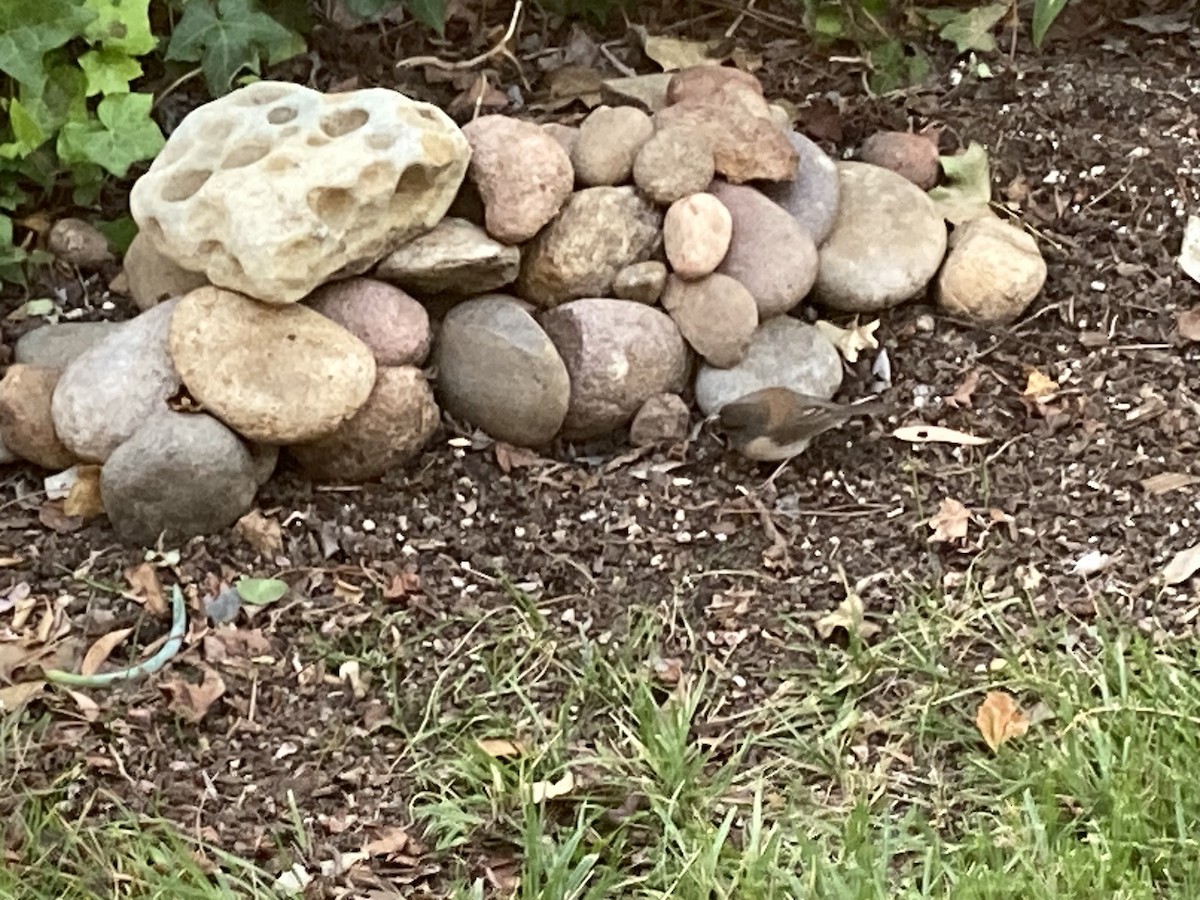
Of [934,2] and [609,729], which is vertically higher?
[934,2]

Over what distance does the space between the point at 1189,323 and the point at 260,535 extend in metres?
1.51

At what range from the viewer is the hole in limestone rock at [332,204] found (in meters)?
2.13

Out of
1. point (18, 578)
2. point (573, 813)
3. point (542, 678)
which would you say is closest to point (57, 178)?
point (18, 578)

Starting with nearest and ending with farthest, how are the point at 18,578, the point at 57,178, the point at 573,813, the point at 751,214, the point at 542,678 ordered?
1. the point at 573,813
2. the point at 542,678
3. the point at 18,578
4. the point at 751,214
5. the point at 57,178

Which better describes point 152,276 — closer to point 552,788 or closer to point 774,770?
point 552,788

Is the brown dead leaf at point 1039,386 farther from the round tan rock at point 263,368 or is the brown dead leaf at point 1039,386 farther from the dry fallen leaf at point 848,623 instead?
the round tan rock at point 263,368

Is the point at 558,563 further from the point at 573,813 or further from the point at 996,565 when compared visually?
the point at 996,565

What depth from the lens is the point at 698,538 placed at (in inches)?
88.0

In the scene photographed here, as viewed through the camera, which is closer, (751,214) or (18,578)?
(18,578)

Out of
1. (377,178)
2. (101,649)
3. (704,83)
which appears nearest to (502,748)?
(101,649)

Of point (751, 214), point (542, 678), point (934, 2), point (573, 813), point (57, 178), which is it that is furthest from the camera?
point (934, 2)

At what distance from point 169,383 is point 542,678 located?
2.30 feet

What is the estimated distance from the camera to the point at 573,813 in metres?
1.88

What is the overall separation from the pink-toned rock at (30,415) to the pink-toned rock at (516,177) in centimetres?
71
